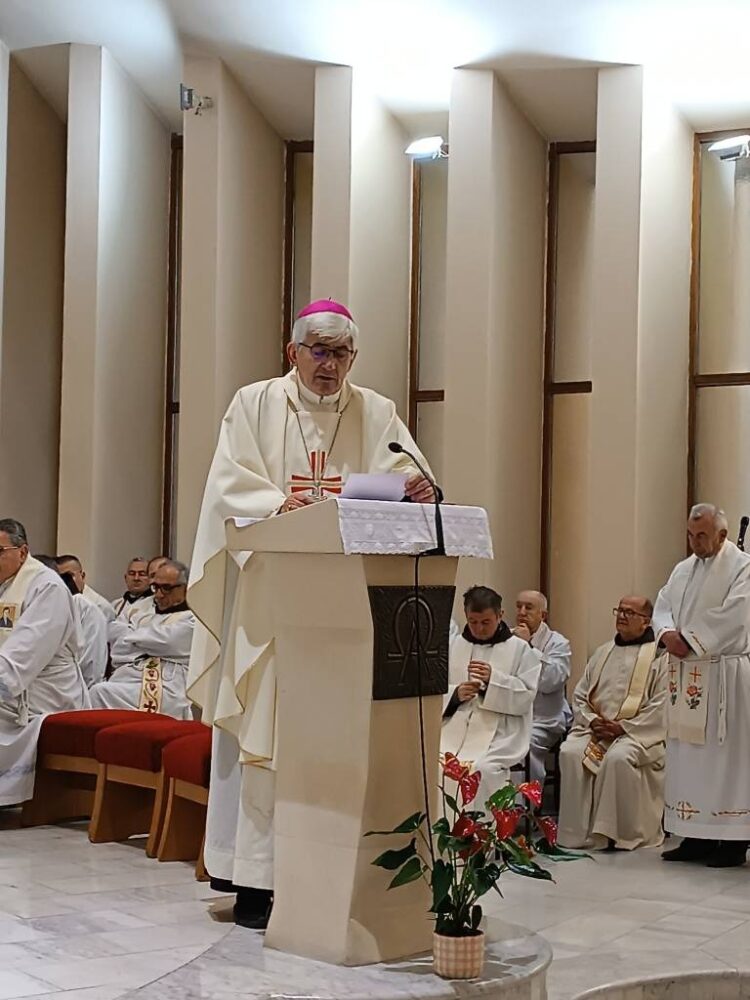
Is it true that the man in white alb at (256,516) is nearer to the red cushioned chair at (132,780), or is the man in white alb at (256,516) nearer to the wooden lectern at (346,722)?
the wooden lectern at (346,722)

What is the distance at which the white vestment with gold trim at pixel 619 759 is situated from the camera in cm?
770

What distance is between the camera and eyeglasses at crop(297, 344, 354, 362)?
4867mm

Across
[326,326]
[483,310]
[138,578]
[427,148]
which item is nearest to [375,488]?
[326,326]

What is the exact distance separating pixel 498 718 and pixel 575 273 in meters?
4.31

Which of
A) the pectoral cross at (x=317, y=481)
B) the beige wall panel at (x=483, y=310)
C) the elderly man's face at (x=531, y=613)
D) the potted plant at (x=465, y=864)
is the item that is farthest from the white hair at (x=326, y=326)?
the beige wall panel at (x=483, y=310)

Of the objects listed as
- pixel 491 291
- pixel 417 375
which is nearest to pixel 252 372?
pixel 417 375

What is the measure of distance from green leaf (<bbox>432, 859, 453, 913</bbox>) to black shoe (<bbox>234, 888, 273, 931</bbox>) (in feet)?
2.81

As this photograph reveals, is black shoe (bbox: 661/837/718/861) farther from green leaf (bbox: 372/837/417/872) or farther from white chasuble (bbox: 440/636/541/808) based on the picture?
green leaf (bbox: 372/837/417/872)

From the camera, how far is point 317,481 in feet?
16.3

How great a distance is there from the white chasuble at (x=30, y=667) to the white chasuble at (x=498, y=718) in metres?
2.12

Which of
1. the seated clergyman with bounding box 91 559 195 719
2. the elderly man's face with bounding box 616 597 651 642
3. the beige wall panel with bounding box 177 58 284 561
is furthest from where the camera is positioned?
the beige wall panel with bounding box 177 58 284 561

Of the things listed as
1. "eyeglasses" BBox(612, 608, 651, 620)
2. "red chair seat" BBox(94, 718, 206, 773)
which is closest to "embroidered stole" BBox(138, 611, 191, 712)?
"red chair seat" BBox(94, 718, 206, 773)

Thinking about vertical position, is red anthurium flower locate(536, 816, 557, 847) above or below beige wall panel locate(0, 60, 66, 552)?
below

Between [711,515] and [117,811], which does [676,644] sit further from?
[117,811]
